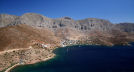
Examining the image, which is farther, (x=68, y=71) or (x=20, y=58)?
(x=20, y=58)

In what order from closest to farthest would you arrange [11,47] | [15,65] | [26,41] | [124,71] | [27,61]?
1. [124,71]
2. [15,65]
3. [27,61]
4. [11,47]
5. [26,41]

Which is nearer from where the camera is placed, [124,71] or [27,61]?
[124,71]

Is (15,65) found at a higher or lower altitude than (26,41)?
lower

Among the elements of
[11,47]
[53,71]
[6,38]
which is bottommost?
[53,71]

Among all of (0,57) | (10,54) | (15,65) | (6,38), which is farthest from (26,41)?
(15,65)

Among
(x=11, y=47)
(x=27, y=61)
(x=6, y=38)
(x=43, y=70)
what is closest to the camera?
(x=43, y=70)

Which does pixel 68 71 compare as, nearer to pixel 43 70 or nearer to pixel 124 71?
pixel 43 70

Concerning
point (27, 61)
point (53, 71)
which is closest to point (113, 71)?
point (53, 71)

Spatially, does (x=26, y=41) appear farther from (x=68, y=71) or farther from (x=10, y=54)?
(x=68, y=71)

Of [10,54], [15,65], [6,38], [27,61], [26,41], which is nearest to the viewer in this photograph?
[15,65]
